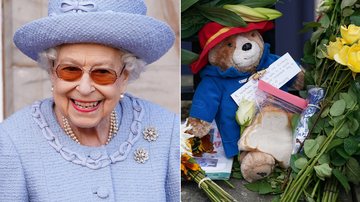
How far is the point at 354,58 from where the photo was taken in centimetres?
318

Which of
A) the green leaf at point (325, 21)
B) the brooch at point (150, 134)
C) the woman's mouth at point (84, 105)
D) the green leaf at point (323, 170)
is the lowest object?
the green leaf at point (323, 170)

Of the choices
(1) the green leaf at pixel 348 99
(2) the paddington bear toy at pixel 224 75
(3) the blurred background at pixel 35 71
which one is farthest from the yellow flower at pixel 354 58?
(3) the blurred background at pixel 35 71

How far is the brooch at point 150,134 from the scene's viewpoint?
2066 mm

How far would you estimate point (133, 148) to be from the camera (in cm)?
203

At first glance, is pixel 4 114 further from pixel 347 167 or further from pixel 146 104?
pixel 347 167

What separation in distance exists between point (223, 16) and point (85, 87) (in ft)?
5.72

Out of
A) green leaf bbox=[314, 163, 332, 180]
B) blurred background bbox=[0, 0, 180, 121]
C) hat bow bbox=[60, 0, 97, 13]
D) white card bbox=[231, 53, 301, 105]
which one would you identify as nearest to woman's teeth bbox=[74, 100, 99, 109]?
blurred background bbox=[0, 0, 180, 121]

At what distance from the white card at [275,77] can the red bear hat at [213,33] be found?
182 mm

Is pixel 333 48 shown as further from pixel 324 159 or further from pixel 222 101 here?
pixel 222 101

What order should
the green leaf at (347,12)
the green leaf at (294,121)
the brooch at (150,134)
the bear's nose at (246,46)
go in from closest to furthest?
the brooch at (150,134) < the green leaf at (347,12) < the green leaf at (294,121) < the bear's nose at (246,46)

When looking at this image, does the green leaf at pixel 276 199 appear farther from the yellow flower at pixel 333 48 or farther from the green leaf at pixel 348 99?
the yellow flower at pixel 333 48

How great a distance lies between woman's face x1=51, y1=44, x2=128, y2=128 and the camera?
6.11 ft

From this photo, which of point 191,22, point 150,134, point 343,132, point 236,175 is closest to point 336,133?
point 343,132

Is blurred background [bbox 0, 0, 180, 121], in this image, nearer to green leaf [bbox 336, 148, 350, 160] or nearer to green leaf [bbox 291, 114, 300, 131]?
green leaf [bbox 336, 148, 350, 160]
